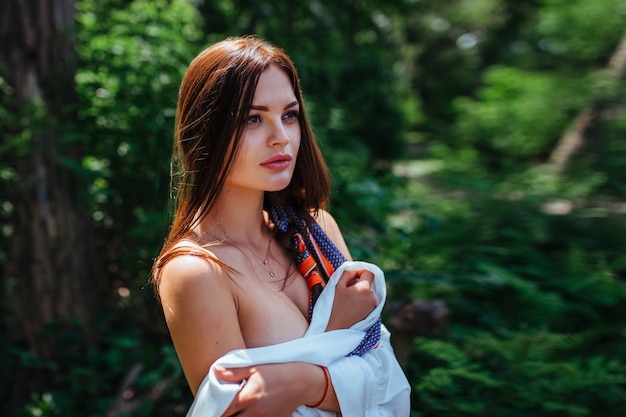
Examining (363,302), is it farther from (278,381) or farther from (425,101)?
(425,101)

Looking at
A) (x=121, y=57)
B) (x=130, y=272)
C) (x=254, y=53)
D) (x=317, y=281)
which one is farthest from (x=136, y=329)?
(x=254, y=53)

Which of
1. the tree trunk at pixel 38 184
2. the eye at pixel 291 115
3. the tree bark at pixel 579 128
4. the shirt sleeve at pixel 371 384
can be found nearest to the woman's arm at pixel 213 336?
the shirt sleeve at pixel 371 384

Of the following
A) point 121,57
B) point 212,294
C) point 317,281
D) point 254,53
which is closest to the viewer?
point 212,294

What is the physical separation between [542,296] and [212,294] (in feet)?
7.50

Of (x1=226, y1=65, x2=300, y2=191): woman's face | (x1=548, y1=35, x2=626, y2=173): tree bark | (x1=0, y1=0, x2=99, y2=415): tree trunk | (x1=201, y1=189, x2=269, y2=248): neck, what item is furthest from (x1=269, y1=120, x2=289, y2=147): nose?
(x1=548, y1=35, x2=626, y2=173): tree bark

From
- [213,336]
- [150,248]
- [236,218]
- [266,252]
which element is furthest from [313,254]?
[150,248]

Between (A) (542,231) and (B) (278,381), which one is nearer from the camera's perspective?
→ (B) (278,381)


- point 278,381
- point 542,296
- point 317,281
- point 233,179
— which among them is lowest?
point 542,296

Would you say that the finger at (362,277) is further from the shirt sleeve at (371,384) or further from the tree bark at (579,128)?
the tree bark at (579,128)

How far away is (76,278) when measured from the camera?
3471 millimetres

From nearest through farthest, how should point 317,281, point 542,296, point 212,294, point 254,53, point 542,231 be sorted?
point 212,294 → point 254,53 → point 317,281 → point 542,296 → point 542,231

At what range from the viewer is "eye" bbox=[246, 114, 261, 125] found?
1.52 metres

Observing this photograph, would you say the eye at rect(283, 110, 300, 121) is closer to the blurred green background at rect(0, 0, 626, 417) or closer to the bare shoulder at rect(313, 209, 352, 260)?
the bare shoulder at rect(313, 209, 352, 260)

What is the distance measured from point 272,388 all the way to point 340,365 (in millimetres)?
204
